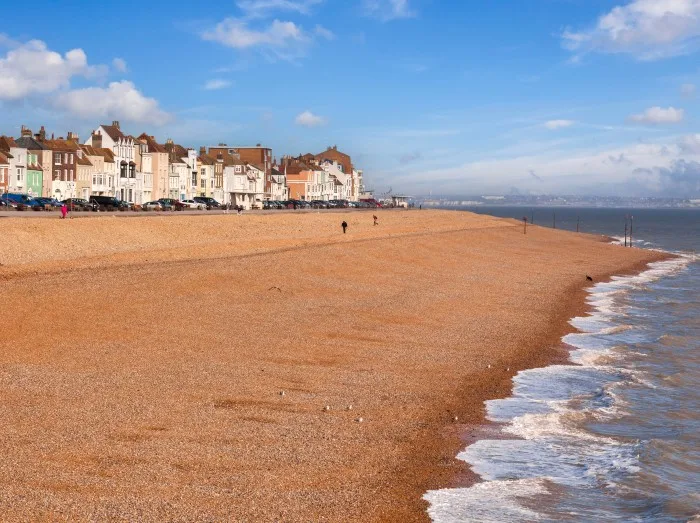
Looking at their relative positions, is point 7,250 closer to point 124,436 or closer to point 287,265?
point 287,265

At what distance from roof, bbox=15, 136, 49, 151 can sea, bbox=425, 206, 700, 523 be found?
3150 inches

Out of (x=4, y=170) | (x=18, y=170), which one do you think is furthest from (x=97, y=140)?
(x=4, y=170)

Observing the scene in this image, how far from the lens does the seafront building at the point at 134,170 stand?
9356 centimetres

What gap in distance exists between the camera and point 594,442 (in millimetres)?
14125

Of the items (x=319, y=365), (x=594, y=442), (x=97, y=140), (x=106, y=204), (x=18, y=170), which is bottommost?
(x=594, y=442)

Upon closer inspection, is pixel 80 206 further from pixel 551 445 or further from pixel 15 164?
pixel 551 445

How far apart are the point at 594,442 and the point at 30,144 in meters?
89.6

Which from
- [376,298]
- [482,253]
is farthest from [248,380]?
[482,253]

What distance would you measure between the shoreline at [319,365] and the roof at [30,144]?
5926 cm

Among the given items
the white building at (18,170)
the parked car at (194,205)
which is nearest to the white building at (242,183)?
the parked car at (194,205)

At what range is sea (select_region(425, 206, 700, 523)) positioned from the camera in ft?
36.5

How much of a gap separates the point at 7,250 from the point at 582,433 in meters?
26.2

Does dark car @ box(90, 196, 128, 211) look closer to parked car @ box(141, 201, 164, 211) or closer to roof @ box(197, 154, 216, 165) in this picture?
parked car @ box(141, 201, 164, 211)

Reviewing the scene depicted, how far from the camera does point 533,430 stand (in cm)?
1462
